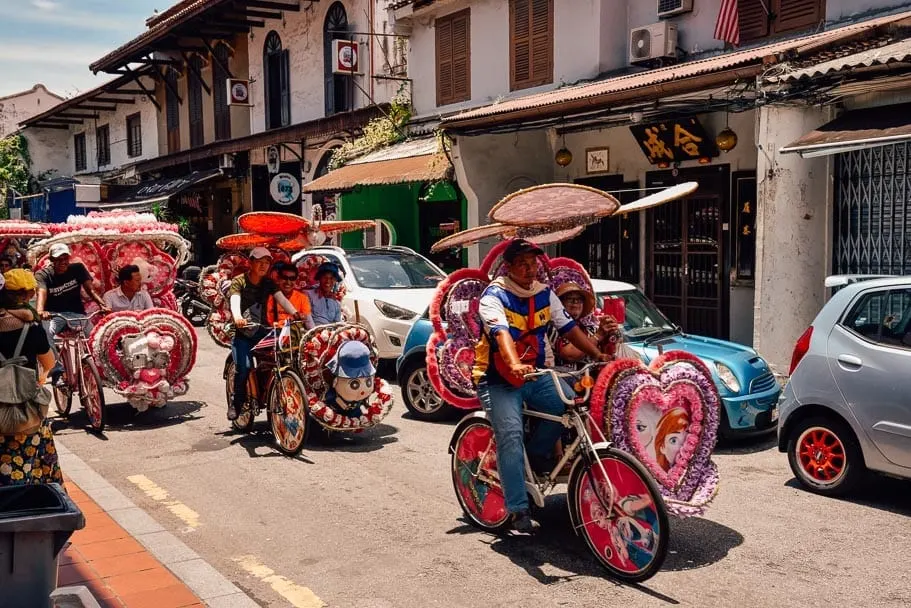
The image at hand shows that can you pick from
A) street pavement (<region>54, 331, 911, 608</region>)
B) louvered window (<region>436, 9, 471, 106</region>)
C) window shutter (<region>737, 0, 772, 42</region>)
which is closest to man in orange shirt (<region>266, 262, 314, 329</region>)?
street pavement (<region>54, 331, 911, 608</region>)

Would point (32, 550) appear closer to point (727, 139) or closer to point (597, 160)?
point (727, 139)

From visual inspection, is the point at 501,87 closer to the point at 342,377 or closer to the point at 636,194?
the point at 636,194

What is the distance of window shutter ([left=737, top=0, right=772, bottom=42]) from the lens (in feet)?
42.8

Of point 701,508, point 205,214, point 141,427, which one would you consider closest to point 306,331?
point 141,427

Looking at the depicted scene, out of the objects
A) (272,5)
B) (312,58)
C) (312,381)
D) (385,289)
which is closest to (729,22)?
(385,289)

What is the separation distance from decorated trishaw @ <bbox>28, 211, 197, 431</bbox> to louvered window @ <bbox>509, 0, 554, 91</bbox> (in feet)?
27.3

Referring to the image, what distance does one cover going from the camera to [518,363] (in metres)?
5.21

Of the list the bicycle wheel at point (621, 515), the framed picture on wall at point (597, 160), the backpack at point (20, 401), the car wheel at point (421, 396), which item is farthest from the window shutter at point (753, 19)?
the backpack at point (20, 401)

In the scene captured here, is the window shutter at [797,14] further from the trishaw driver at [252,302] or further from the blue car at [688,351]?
the trishaw driver at [252,302]

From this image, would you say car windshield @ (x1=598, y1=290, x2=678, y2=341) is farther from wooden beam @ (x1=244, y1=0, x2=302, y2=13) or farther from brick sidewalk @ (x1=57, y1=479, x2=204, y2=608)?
wooden beam @ (x1=244, y1=0, x2=302, y2=13)

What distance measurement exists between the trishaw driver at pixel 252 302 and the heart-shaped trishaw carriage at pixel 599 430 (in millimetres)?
2814

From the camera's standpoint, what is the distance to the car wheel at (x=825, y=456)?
6.53 meters

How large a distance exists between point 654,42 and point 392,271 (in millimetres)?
5636

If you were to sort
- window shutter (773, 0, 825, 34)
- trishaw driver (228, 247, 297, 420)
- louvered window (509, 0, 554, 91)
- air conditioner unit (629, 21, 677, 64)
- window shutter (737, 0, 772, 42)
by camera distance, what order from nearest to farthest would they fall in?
trishaw driver (228, 247, 297, 420) < window shutter (773, 0, 825, 34) < window shutter (737, 0, 772, 42) < air conditioner unit (629, 21, 677, 64) < louvered window (509, 0, 554, 91)
